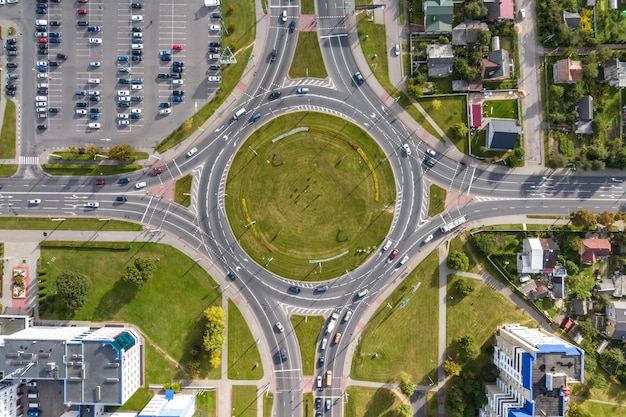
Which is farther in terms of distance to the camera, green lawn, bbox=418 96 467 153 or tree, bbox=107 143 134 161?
green lawn, bbox=418 96 467 153

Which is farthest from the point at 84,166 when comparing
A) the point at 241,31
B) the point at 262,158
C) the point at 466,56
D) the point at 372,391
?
the point at 466,56

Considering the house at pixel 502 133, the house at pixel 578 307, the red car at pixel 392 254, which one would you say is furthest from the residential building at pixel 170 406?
the house at pixel 578 307

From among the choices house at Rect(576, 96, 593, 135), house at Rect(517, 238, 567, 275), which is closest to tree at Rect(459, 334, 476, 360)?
house at Rect(517, 238, 567, 275)

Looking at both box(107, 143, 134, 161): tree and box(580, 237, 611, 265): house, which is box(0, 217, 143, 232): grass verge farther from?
box(580, 237, 611, 265): house

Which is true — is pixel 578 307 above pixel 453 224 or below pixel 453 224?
below

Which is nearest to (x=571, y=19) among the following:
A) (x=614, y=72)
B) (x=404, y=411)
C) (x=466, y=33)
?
(x=614, y=72)

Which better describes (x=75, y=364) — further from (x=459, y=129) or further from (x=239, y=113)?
(x=459, y=129)
